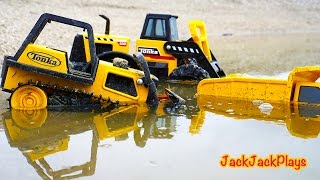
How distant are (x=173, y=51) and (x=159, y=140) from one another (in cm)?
→ 545

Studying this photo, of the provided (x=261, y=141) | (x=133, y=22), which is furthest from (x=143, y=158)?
(x=133, y=22)

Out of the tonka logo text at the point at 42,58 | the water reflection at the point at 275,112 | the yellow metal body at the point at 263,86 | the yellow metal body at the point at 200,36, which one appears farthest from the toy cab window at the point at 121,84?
the yellow metal body at the point at 200,36

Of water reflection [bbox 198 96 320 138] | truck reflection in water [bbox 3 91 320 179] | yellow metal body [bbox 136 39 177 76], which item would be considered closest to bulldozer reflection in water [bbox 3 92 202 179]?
truck reflection in water [bbox 3 91 320 179]

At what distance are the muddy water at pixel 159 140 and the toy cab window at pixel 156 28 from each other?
3.02 m

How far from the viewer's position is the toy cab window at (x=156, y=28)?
40.4 feet

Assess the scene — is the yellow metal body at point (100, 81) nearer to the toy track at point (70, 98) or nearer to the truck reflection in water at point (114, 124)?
the toy track at point (70, 98)

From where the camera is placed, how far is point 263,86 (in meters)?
9.36

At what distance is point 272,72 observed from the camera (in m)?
14.4

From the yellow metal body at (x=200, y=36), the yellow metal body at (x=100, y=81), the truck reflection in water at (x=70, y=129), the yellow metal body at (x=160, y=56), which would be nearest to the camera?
the truck reflection in water at (x=70, y=129)

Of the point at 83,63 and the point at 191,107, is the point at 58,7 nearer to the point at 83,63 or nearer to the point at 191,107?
the point at 83,63

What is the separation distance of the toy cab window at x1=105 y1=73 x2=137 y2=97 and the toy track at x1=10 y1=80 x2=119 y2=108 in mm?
256

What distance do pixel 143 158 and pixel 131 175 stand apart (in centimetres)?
63

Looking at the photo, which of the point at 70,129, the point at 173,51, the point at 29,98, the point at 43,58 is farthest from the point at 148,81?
the point at 173,51

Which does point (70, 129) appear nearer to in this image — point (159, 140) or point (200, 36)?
point (159, 140)
